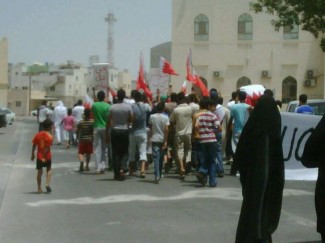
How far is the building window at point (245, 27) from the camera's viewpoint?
179ft

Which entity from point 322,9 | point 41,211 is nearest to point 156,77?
point 322,9

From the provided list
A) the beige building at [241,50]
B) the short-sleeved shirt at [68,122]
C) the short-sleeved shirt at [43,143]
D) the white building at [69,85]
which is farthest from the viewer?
the white building at [69,85]

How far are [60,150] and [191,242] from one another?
56.0ft

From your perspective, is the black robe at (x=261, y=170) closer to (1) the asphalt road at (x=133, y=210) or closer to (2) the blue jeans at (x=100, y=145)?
(1) the asphalt road at (x=133, y=210)

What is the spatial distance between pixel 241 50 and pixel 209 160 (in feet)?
135

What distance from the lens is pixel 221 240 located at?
9297mm

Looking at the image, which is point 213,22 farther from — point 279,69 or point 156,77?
point 156,77

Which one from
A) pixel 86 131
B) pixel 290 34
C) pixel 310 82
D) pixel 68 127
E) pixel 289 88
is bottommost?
pixel 68 127

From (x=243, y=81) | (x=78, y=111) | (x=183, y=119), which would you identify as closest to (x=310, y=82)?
(x=243, y=81)

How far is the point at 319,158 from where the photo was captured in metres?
7.27

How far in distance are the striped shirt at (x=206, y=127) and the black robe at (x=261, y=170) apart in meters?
6.69

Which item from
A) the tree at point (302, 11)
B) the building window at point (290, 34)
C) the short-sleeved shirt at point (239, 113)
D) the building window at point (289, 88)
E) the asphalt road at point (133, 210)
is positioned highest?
the building window at point (290, 34)

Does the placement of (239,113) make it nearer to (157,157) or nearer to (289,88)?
(157,157)

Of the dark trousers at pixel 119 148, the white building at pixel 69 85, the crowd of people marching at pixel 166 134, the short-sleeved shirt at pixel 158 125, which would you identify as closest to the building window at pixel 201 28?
the crowd of people marching at pixel 166 134
